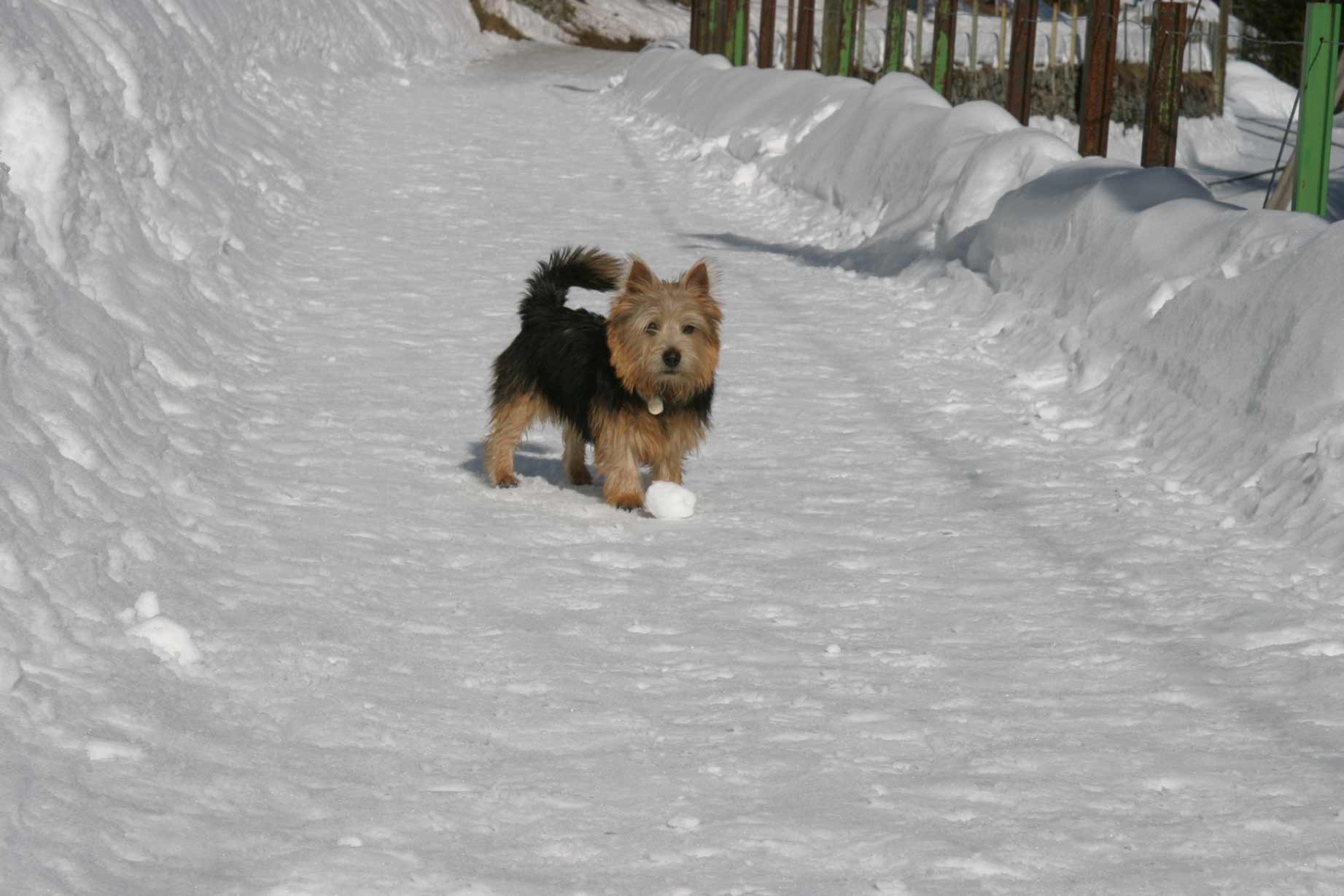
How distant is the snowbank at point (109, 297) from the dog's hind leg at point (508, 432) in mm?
1285

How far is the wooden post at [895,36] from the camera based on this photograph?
818 inches

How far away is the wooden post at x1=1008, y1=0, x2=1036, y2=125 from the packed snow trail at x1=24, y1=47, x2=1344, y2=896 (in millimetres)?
6008

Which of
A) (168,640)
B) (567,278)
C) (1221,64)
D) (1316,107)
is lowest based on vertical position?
(168,640)

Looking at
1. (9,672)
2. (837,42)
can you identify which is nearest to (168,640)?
(9,672)

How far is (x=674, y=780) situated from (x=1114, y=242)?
6.92m

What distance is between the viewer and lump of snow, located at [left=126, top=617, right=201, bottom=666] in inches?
210

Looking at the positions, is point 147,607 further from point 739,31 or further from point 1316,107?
point 739,31

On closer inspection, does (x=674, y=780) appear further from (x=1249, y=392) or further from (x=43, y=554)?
(x=1249, y=392)

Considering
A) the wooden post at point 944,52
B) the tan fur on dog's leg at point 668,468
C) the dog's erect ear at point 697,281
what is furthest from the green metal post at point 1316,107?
the wooden post at point 944,52

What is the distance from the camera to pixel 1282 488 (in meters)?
7.32

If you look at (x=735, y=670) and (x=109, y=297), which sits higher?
(x=109, y=297)

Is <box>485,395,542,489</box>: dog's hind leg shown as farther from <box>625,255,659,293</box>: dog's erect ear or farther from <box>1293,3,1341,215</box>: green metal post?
<box>1293,3,1341,215</box>: green metal post

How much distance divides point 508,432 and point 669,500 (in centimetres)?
93

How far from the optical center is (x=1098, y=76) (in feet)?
45.8
